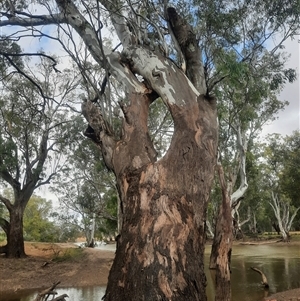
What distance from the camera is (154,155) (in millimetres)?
4676

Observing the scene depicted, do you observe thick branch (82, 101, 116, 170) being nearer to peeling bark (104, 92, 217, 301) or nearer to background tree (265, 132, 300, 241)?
peeling bark (104, 92, 217, 301)

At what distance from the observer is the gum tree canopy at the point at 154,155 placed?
11.7ft

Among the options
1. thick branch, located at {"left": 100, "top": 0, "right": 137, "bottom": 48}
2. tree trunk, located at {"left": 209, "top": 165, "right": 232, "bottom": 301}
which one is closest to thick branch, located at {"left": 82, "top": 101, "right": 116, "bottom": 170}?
thick branch, located at {"left": 100, "top": 0, "right": 137, "bottom": 48}

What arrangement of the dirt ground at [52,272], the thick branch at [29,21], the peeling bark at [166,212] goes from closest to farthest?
the peeling bark at [166,212], the thick branch at [29,21], the dirt ground at [52,272]

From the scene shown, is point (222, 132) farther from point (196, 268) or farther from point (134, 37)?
point (196, 268)

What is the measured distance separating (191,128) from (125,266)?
6.19 feet

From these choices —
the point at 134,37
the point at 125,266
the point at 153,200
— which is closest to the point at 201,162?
the point at 153,200

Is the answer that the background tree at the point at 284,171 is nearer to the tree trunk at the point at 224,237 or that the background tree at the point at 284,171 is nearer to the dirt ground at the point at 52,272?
the dirt ground at the point at 52,272

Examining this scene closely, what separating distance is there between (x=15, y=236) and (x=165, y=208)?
1477 cm

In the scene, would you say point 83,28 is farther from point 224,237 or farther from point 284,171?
point 284,171

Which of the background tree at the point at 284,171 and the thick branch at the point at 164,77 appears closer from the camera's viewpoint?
the thick branch at the point at 164,77

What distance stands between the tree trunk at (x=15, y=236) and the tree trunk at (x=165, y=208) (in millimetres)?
13574

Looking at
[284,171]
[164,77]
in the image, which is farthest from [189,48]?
[284,171]

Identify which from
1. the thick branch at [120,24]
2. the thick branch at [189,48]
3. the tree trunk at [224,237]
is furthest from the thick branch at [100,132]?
the tree trunk at [224,237]
